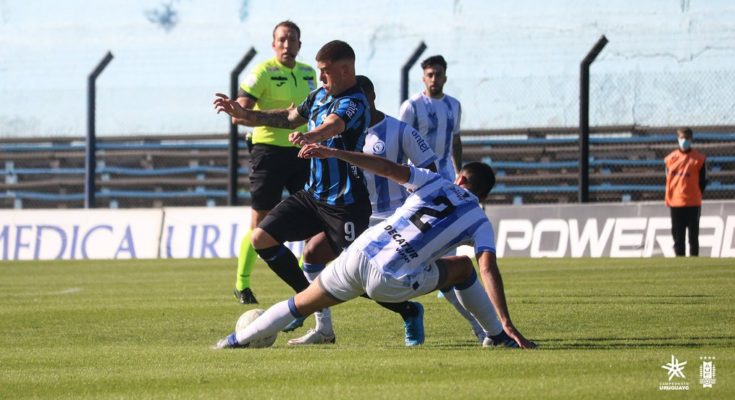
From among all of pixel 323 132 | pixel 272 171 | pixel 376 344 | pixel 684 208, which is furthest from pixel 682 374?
pixel 684 208

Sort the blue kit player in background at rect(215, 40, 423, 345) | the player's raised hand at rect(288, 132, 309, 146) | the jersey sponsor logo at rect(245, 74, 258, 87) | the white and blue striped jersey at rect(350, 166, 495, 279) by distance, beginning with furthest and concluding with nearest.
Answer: the jersey sponsor logo at rect(245, 74, 258, 87), the blue kit player in background at rect(215, 40, 423, 345), the white and blue striped jersey at rect(350, 166, 495, 279), the player's raised hand at rect(288, 132, 309, 146)

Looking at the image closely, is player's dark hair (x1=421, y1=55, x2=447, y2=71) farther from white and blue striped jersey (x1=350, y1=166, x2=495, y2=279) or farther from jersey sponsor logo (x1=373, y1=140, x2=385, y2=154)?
white and blue striped jersey (x1=350, y1=166, x2=495, y2=279)

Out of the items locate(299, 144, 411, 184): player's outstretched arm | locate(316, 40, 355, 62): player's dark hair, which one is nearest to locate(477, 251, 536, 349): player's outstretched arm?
locate(299, 144, 411, 184): player's outstretched arm

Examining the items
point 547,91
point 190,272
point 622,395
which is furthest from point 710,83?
point 622,395

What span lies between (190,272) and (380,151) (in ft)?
28.7

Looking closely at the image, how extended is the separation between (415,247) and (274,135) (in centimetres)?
463

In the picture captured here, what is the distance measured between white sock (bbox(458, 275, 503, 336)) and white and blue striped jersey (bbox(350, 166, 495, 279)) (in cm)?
61

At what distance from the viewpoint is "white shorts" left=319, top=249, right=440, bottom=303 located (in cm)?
788

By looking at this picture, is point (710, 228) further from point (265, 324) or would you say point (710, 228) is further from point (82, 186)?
point (82, 186)

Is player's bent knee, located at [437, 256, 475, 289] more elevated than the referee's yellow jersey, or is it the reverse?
the referee's yellow jersey

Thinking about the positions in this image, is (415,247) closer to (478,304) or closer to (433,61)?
(478,304)

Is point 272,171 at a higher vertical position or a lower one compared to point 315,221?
higher

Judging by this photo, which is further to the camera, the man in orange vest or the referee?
the man in orange vest

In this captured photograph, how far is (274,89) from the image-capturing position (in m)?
12.4
